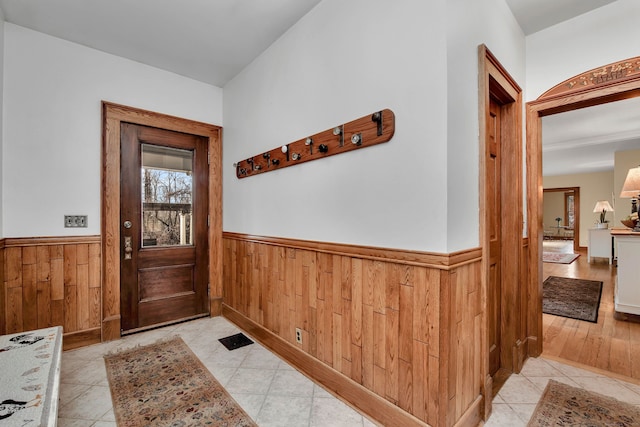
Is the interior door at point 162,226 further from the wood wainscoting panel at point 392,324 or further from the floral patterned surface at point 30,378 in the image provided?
the wood wainscoting panel at point 392,324

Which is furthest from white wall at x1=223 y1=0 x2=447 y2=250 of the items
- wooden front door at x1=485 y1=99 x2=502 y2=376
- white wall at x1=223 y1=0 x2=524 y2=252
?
wooden front door at x1=485 y1=99 x2=502 y2=376

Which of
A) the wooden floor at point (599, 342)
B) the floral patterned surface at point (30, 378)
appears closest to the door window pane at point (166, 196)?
the floral patterned surface at point (30, 378)

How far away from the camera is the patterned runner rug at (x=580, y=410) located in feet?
5.26

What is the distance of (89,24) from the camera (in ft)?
7.61

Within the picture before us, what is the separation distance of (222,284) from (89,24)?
8.83 feet

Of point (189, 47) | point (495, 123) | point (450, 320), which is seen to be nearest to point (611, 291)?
point (495, 123)

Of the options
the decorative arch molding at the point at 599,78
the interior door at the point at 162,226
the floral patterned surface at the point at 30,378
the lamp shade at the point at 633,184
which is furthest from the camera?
the lamp shade at the point at 633,184

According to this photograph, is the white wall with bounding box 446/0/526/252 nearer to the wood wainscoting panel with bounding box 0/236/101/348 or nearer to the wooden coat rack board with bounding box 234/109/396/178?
the wooden coat rack board with bounding box 234/109/396/178

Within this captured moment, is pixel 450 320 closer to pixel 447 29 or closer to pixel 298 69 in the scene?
pixel 447 29

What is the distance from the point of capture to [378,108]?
1.63 m

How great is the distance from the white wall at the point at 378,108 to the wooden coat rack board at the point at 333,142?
0.05 meters

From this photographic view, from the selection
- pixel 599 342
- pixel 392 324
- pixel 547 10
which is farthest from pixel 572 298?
pixel 392 324

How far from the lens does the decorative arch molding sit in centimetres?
194

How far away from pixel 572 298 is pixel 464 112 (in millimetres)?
3932
